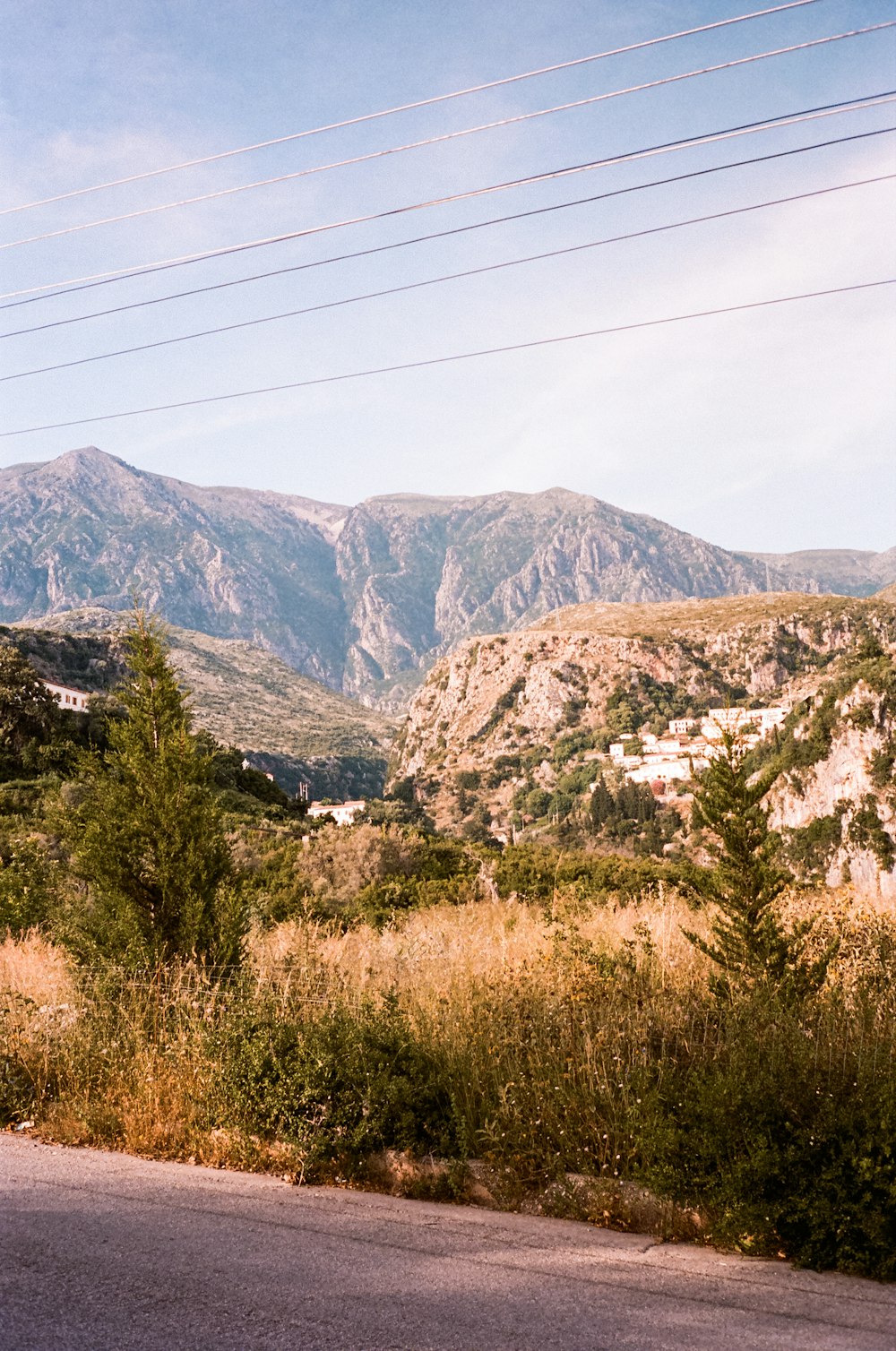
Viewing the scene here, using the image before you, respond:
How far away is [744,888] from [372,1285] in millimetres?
4543

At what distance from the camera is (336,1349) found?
132 inches

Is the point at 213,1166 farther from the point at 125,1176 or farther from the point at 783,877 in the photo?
the point at 783,877

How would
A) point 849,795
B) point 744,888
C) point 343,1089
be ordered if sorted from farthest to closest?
point 849,795
point 744,888
point 343,1089

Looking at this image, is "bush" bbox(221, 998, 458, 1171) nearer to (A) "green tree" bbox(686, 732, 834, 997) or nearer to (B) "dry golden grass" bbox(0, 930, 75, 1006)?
(B) "dry golden grass" bbox(0, 930, 75, 1006)

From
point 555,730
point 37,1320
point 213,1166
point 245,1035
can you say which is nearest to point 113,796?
point 245,1035

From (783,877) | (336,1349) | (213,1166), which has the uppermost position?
(783,877)

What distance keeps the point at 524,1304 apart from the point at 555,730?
173558 millimetres

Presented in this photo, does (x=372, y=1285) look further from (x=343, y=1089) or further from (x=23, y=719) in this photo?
(x=23, y=719)

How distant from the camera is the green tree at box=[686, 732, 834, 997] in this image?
708cm

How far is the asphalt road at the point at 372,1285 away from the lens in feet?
11.2

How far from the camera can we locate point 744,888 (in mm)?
7531

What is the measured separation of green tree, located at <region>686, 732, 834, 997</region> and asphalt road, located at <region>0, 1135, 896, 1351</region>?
114 inches

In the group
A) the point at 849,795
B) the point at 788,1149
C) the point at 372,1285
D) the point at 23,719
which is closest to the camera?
the point at 372,1285

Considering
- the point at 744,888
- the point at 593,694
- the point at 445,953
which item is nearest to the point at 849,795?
the point at 593,694
